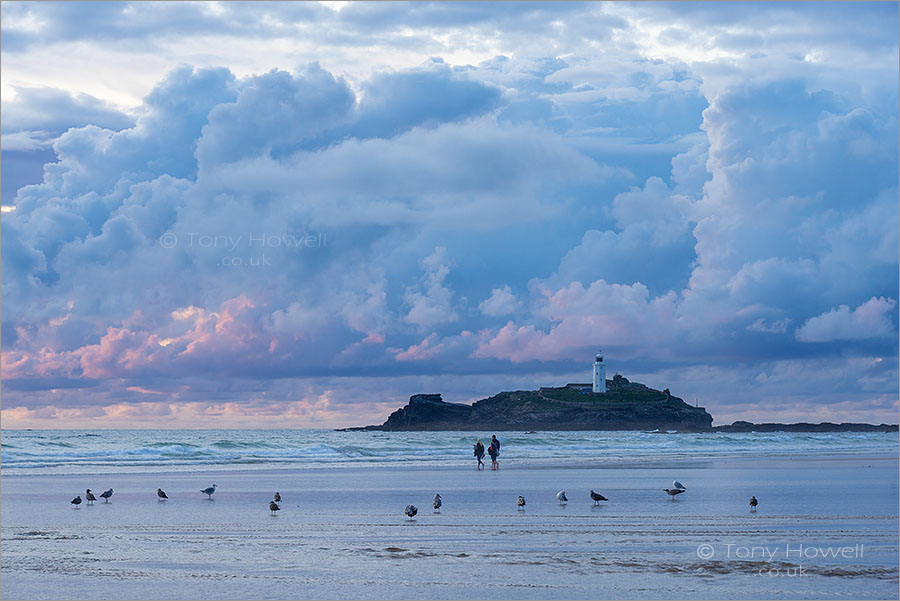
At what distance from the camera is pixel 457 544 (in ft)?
60.4

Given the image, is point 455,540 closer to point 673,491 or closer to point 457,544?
point 457,544

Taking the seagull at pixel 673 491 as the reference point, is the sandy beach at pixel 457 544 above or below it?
below

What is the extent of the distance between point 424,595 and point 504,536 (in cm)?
606

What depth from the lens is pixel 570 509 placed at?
25344 millimetres

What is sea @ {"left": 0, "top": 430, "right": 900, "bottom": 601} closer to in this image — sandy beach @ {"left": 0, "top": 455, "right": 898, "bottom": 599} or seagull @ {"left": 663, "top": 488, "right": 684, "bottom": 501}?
sandy beach @ {"left": 0, "top": 455, "right": 898, "bottom": 599}

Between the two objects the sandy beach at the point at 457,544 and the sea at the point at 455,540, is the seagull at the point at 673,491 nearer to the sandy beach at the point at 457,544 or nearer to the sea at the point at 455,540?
the sandy beach at the point at 457,544

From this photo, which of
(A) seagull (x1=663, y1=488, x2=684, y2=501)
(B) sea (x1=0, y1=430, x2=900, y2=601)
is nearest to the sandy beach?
(B) sea (x1=0, y1=430, x2=900, y2=601)

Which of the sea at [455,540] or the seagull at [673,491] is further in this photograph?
the seagull at [673,491]

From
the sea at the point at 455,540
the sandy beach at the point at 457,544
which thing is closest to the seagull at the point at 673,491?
the sandy beach at the point at 457,544

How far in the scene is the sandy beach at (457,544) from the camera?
14.2 meters

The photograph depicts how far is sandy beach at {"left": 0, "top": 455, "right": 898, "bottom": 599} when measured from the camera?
14164 millimetres

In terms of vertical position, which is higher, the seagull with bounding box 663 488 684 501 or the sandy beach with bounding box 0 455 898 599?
the seagull with bounding box 663 488 684 501

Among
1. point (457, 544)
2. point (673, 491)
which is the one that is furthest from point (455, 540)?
point (673, 491)

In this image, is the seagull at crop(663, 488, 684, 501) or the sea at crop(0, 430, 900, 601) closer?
the sea at crop(0, 430, 900, 601)
